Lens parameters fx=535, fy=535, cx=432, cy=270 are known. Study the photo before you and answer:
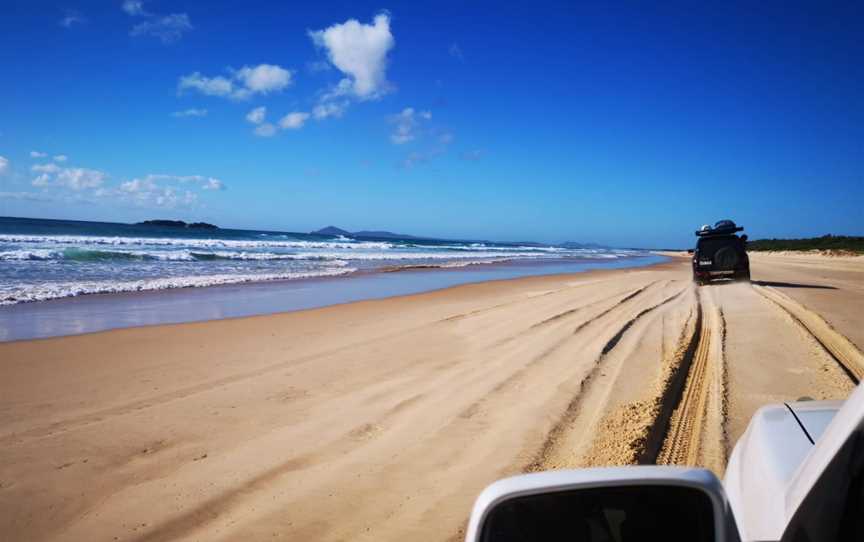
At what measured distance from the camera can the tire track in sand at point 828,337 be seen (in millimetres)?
6105

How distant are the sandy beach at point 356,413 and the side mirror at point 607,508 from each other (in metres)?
1.87

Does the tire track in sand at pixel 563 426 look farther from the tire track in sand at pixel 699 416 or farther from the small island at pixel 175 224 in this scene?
the small island at pixel 175 224

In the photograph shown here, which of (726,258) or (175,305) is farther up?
(726,258)

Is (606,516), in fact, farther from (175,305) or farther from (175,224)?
(175,224)

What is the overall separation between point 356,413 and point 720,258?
14109 millimetres

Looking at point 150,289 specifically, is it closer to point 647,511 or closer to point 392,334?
point 392,334

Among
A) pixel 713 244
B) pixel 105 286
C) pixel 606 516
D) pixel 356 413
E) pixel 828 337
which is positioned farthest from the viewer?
pixel 105 286

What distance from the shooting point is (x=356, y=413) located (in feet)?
16.6

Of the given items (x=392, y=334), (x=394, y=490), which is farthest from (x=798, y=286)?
(x=394, y=490)

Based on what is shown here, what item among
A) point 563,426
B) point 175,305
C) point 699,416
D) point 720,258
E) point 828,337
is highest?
point 720,258

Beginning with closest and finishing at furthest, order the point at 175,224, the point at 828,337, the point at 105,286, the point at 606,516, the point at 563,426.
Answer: the point at 606,516
the point at 563,426
the point at 828,337
the point at 105,286
the point at 175,224

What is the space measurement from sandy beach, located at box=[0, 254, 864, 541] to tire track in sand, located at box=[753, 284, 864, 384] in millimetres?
64

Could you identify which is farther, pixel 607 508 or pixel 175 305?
pixel 175 305

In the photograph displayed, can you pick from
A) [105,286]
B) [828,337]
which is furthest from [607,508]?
[105,286]
